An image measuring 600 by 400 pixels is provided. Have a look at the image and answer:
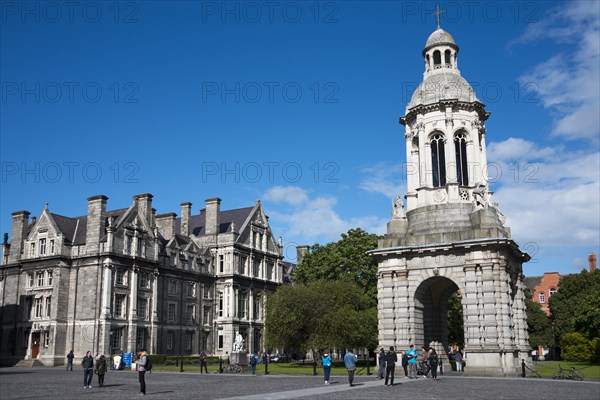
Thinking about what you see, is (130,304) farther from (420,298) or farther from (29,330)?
(420,298)

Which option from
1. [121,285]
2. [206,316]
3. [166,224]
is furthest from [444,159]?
[206,316]

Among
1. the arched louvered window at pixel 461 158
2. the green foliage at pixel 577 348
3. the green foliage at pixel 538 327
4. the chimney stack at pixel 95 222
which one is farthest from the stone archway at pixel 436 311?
the green foliage at pixel 538 327

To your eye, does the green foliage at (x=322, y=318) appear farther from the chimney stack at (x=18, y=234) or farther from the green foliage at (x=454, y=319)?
the chimney stack at (x=18, y=234)

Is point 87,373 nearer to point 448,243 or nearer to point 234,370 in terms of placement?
point 234,370

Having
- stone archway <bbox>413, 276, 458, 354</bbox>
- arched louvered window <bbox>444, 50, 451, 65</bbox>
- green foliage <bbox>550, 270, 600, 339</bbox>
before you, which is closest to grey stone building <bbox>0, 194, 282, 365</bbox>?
stone archway <bbox>413, 276, 458, 354</bbox>

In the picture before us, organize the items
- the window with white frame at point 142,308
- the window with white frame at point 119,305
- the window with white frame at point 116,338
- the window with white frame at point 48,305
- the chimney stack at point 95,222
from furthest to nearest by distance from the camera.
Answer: the window with white frame at point 142,308 < the chimney stack at point 95,222 < the window with white frame at point 119,305 < the window with white frame at point 48,305 < the window with white frame at point 116,338

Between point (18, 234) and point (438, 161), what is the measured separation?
52768mm

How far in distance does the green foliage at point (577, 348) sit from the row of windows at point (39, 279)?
58574 millimetres

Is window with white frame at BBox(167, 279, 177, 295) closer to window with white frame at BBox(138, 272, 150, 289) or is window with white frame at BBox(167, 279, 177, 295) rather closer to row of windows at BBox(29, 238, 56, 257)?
window with white frame at BBox(138, 272, 150, 289)

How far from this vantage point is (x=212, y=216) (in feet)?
273

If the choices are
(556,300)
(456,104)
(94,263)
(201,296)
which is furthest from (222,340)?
(456,104)

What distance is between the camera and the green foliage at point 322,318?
49.8 meters

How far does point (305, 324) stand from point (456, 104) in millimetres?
24016

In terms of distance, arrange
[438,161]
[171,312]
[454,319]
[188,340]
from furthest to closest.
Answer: [188,340], [171,312], [454,319], [438,161]
